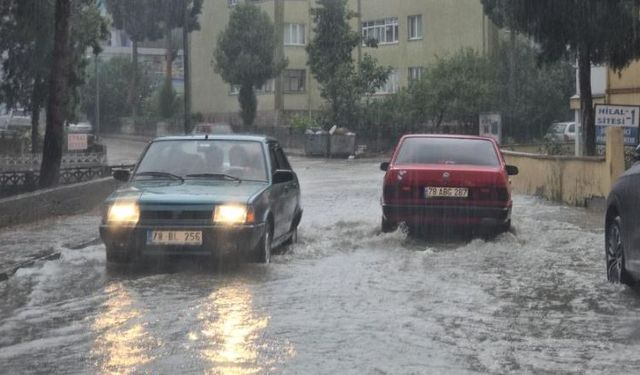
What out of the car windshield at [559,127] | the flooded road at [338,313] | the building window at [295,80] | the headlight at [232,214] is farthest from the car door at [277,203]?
the building window at [295,80]

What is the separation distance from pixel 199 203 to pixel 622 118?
41.4 ft

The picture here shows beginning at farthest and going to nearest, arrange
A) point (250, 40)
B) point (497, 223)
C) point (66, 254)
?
point (250, 40) → point (497, 223) → point (66, 254)

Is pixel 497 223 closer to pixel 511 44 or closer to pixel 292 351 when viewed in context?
pixel 292 351

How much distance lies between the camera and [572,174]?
2020 centimetres

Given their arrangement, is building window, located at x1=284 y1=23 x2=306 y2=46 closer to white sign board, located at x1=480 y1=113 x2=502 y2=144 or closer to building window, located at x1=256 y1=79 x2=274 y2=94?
building window, located at x1=256 y1=79 x2=274 y2=94

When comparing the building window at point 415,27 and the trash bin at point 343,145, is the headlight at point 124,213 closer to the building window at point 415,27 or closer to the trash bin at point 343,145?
the trash bin at point 343,145

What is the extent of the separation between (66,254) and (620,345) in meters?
7.20

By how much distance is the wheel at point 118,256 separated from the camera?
33.3ft

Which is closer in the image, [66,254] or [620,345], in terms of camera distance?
[620,345]

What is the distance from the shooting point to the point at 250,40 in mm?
56750

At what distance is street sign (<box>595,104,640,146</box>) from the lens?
19.9m

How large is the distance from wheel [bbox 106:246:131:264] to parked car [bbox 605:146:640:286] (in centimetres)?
492

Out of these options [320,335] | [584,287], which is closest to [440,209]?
[584,287]

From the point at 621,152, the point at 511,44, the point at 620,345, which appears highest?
the point at 511,44
